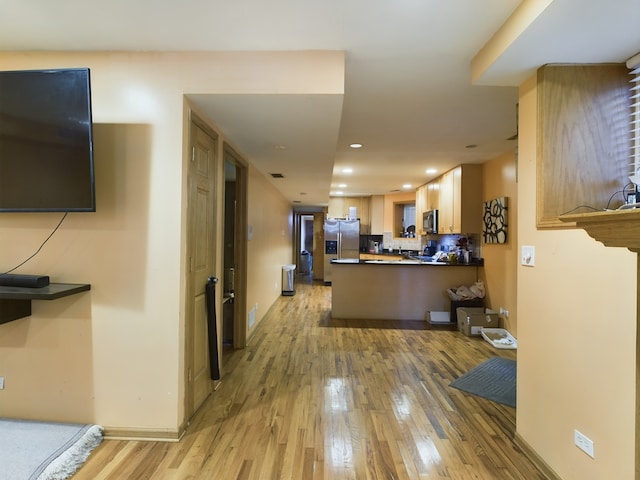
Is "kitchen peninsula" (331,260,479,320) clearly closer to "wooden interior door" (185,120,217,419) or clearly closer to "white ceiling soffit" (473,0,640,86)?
"wooden interior door" (185,120,217,419)

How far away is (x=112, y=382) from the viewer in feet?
6.49

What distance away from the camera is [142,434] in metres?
1.96

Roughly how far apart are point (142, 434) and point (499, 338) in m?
3.89

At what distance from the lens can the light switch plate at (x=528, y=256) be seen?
6.08ft

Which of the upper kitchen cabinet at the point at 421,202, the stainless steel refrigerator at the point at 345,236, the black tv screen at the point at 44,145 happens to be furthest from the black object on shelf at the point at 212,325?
→ the stainless steel refrigerator at the point at 345,236

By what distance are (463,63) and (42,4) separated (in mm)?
2363

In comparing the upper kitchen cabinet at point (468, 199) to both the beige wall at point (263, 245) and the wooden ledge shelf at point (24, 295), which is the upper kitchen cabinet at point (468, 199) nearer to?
the beige wall at point (263, 245)

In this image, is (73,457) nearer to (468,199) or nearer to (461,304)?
(461,304)

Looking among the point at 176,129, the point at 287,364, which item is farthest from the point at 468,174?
the point at 176,129

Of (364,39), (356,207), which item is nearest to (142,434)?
(364,39)

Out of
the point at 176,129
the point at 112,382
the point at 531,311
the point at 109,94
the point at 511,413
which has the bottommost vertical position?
the point at 511,413

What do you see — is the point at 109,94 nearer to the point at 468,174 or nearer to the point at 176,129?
the point at 176,129

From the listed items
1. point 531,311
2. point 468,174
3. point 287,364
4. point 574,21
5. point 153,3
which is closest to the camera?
point 574,21

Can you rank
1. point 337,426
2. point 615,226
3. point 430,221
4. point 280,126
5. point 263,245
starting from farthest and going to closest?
point 430,221 → point 263,245 → point 280,126 → point 337,426 → point 615,226
